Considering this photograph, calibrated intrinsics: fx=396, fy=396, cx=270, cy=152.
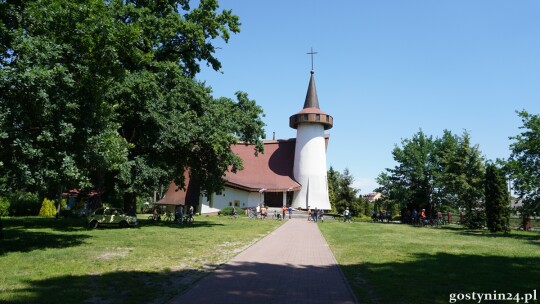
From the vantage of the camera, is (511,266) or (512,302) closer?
(512,302)

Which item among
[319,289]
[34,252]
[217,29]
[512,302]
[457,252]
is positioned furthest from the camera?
[217,29]

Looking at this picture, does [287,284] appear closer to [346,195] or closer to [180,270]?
[180,270]

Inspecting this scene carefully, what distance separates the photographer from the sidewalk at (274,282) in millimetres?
7344

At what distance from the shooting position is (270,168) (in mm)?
59562

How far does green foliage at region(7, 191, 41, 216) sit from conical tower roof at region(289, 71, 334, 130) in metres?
35.0

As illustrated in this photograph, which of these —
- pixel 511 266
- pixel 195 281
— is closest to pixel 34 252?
pixel 195 281

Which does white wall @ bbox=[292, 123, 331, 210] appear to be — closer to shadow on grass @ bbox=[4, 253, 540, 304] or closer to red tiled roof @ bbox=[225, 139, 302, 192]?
red tiled roof @ bbox=[225, 139, 302, 192]

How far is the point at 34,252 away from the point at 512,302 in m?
13.0

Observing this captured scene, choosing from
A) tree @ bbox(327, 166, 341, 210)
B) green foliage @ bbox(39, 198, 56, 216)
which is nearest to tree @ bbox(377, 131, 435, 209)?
tree @ bbox(327, 166, 341, 210)

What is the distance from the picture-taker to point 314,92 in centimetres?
6075

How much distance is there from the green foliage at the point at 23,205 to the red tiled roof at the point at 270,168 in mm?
21628

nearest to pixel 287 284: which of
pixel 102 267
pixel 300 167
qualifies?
pixel 102 267

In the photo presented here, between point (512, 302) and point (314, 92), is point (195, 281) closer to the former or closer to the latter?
point (512, 302)

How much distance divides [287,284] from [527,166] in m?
25.2
